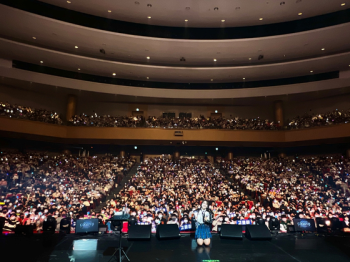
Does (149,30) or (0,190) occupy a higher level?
(149,30)

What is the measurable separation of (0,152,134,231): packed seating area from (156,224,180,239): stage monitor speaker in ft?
12.2

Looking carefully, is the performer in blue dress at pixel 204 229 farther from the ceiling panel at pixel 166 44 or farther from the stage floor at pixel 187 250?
the ceiling panel at pixel 166 44

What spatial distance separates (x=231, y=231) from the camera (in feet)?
23.6

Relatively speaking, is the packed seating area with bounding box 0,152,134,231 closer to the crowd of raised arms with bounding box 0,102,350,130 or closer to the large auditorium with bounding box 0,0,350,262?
the large auditorium with bounding box 0,0,350,262

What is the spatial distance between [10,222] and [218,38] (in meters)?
13.9

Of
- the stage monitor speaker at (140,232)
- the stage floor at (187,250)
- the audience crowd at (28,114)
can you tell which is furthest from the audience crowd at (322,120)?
the audience crowd at (28,114)

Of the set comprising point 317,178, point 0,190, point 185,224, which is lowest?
point 185,224

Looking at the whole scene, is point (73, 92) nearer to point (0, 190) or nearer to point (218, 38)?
point (0, 190)

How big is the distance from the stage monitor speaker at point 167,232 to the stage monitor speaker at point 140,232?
306 mm

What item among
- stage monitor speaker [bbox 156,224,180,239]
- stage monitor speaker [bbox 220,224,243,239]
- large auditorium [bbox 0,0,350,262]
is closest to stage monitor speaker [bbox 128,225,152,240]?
large auditorium [bbox 0,0,350,262]

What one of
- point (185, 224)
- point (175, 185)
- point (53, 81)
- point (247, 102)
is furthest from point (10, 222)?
point (247, 102)

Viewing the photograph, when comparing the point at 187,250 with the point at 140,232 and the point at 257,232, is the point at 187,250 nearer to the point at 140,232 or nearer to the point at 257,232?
the point at 140,232

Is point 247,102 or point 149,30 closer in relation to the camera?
point 149,30

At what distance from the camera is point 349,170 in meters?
13.2
